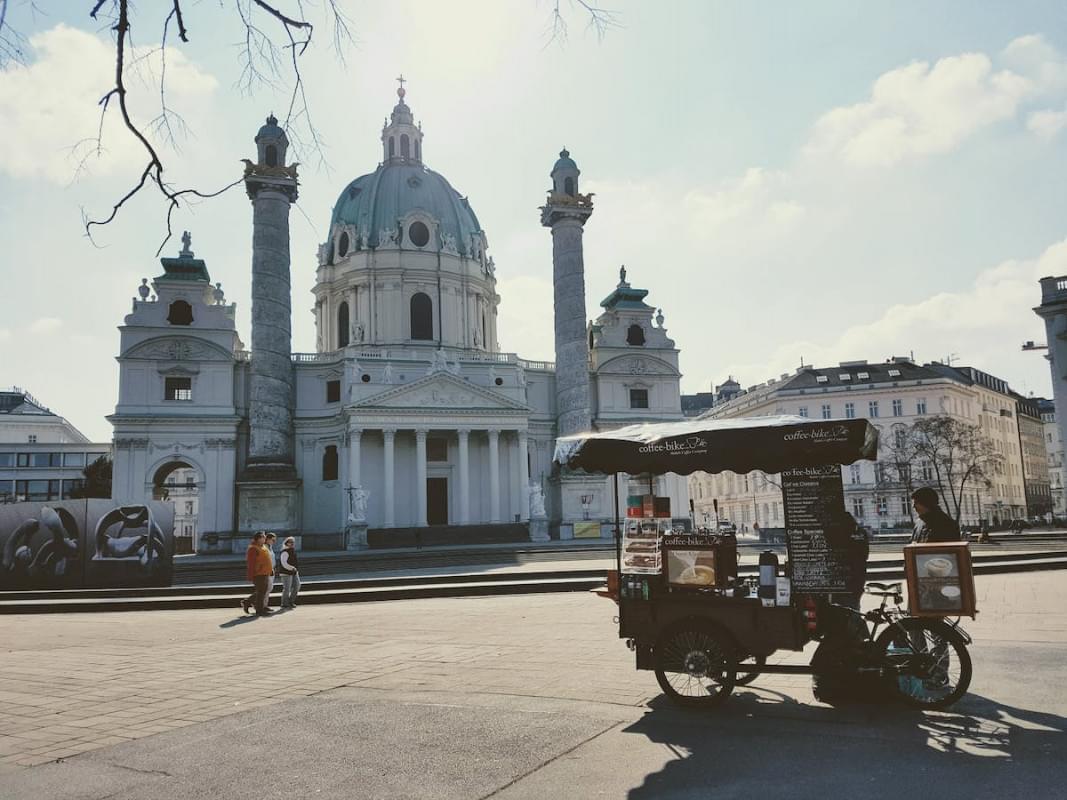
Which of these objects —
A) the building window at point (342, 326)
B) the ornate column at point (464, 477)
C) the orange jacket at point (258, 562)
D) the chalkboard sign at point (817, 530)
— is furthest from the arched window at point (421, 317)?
the chalkboard sign at point (817, 530)

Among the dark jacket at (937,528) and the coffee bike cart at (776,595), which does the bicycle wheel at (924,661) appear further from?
the dark jacket at (937,528)

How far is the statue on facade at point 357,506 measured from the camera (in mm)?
53688

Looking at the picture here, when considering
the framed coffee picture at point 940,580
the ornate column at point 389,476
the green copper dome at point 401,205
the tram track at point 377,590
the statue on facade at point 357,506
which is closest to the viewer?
the framed coffee picture at point 940,580

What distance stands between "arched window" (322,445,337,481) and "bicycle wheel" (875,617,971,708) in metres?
55.2

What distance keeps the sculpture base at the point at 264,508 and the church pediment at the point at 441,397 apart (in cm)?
774

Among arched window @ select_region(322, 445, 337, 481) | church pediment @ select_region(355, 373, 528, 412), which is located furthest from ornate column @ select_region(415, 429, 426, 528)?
arched window @ select_region(322, 445, 337, 481)

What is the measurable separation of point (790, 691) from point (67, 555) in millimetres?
22986

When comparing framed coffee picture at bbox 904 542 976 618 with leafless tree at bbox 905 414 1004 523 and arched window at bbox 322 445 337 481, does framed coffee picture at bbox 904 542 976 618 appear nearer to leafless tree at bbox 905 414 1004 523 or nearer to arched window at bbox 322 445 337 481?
leafless tree at bbox 905 414 1004 523

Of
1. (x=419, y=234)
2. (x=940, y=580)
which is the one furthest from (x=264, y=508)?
(x=940, y=580)

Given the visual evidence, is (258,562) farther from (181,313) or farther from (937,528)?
(181,313)

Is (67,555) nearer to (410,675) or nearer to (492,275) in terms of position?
(410,675)

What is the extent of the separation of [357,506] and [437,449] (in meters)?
9.60

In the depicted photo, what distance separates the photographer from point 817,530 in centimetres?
869

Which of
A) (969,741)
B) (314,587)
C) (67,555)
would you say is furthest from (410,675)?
(67,555)
